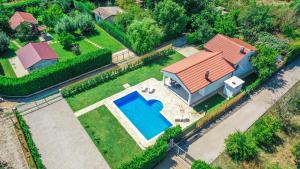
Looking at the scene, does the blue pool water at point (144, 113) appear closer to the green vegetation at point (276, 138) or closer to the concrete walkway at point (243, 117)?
the concrete walkway at point (243, 117)

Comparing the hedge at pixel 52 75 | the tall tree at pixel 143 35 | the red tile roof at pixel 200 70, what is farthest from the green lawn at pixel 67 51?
the red tile roof at pixel 200 70

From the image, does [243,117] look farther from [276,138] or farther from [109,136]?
[109,136]

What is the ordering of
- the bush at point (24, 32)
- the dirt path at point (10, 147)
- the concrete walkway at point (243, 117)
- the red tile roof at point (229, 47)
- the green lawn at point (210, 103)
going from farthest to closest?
the bush at point (24, 32)
the red tile roof at point (229, 47)
the green lawn at point (210, 103)
the concrete walkway at point (243, 117)
the dirt path at point (10, 147)

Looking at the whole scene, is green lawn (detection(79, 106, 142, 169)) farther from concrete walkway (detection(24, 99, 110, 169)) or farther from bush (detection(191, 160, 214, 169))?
bush (detection(191, 160, 214, 169))

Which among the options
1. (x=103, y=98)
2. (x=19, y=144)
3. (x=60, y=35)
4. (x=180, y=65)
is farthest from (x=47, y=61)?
(x=180, y=65)

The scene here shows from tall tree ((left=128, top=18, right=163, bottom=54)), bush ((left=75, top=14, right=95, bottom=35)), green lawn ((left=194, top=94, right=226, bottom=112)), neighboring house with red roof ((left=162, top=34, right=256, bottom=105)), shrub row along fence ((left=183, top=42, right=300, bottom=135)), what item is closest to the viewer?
shrub row along fence ((left=183, top=42, right=300, bottom=135))

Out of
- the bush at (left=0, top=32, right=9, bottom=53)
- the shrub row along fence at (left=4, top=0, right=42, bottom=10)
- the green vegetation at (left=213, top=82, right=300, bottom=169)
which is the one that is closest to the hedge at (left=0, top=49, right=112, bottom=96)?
the bush at (left=0, top=32, right=9, bottom=53)

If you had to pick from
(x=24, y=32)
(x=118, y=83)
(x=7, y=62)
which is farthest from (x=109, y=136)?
(x=24, y=32)
